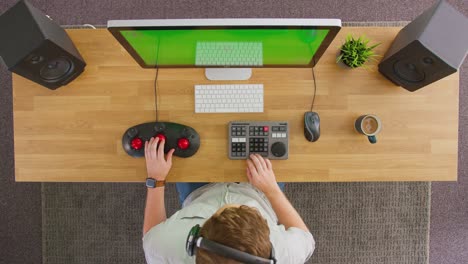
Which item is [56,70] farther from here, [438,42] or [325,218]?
[325,218]

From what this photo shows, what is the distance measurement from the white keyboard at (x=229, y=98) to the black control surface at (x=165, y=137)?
0.10m

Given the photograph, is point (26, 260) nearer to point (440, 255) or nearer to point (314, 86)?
point (314, 86)

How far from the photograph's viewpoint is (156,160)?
129 centimetres

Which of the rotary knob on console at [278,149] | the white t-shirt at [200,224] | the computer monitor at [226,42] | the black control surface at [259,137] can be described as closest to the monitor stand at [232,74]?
the computer monitor at [226,42]

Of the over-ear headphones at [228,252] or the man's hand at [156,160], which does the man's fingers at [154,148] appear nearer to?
the man's hand at [156,160]

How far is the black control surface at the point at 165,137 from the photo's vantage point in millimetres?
1306

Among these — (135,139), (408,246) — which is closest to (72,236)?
(135,139)

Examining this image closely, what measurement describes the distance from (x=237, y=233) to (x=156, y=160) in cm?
54

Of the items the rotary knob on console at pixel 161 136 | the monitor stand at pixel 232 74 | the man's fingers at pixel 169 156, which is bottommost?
the man's fingers at pixel 169 156

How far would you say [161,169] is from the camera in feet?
4.24

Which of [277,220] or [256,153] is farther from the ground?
[256,153]

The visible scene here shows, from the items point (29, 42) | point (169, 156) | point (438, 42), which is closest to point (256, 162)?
point (169, 156)

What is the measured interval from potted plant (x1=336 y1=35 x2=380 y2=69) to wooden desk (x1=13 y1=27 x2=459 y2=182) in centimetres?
4

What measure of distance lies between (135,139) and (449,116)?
114 cm
